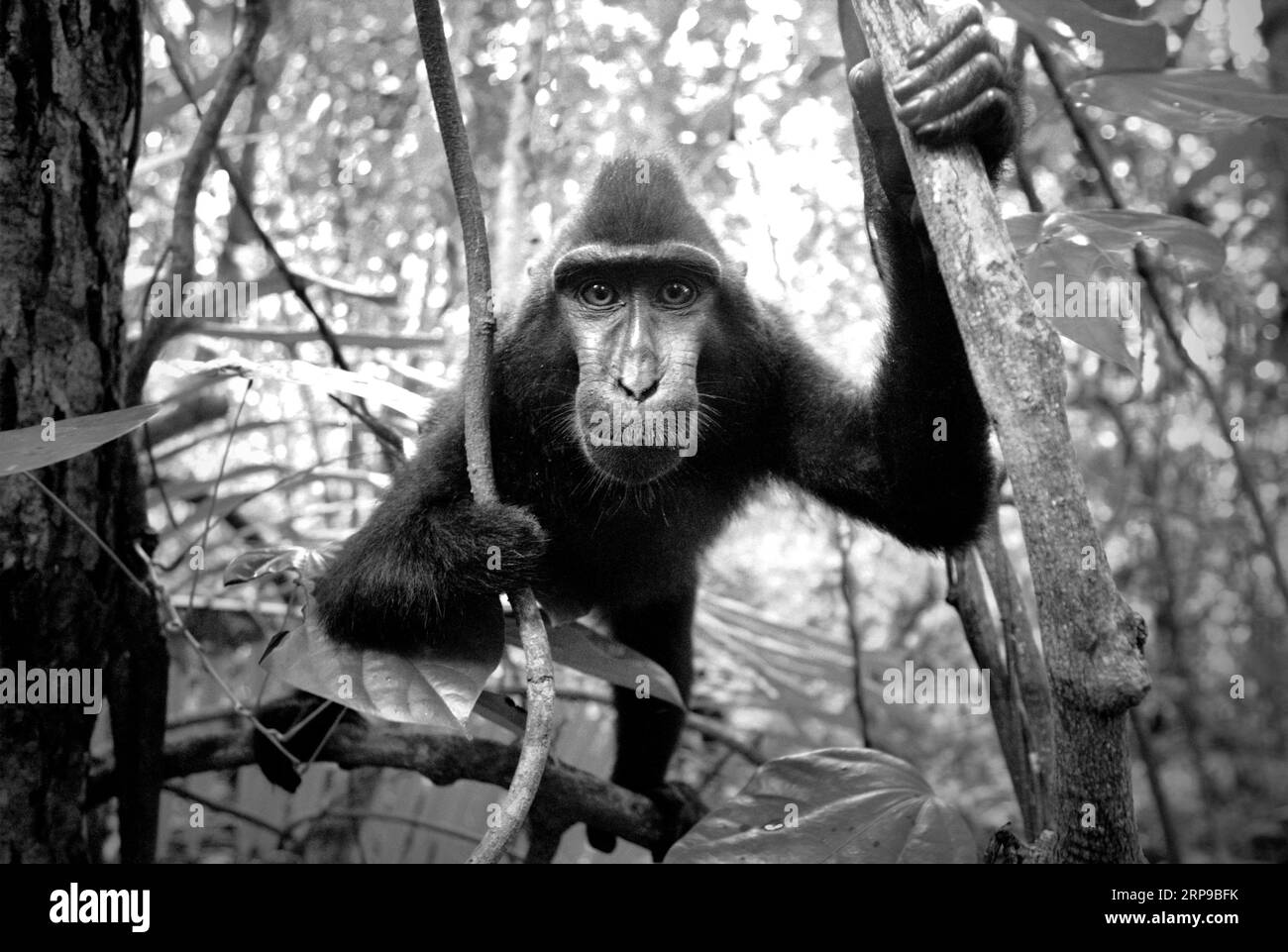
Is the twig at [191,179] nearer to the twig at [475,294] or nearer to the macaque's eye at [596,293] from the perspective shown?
the macaque's eye at [596,293]

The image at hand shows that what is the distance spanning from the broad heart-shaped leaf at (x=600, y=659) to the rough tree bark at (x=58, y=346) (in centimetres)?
118

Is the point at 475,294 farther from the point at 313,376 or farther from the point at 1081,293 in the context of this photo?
the point at 1081,293

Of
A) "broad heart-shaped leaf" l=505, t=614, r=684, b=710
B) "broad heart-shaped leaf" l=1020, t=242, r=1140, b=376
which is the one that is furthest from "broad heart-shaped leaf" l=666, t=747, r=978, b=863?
"broad heart-shaped leaf" l=1020, t=242, r=1140, b=376

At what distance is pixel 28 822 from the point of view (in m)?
2.72

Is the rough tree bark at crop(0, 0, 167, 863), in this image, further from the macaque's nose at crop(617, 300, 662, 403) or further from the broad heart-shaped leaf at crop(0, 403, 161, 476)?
the macaque's nose at crop(617, 300, 662, 403)

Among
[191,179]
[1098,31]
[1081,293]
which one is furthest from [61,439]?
[1098,31]

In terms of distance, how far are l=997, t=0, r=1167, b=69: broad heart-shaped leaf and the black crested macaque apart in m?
0.59

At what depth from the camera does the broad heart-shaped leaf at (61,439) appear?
1947 millimetres

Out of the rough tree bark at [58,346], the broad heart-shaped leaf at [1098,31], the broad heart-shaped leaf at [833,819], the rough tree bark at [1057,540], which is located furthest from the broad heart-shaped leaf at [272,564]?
the broad heart-shaped leaf at [1098,31]

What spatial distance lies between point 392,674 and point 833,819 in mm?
1138

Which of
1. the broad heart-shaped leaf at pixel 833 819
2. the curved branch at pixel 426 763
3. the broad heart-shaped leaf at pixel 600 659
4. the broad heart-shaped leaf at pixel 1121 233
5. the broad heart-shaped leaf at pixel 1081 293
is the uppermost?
the broad heart-shaped leaf at pixel 1121 233

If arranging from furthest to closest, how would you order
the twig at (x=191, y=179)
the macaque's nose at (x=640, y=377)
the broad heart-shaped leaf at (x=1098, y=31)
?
the twig at (x=191, y=179)
the macaque's nose at (x=640, y=377)
the broad heart-shaped leaf at (x=1098, y=31)
